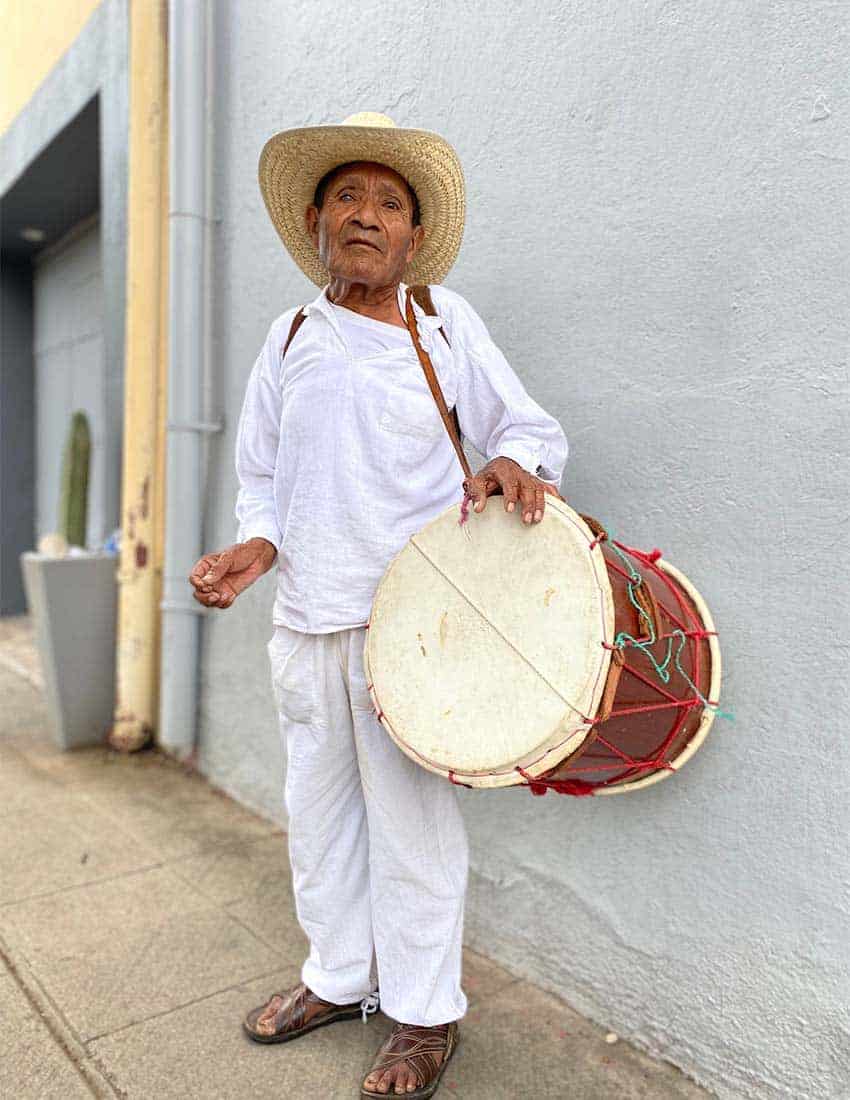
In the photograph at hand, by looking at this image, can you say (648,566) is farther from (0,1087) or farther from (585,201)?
(0,1087)

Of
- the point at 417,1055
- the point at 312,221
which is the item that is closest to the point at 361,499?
the point at 312,221

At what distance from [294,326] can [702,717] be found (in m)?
1.17

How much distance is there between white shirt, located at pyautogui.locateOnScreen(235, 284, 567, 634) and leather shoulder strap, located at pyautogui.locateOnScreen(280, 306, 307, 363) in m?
0.03

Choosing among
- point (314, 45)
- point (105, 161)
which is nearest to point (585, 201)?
point (314, 45)

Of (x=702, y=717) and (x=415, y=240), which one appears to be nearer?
(x=702, y=717)

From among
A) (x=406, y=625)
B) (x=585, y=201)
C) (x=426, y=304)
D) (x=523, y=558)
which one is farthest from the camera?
(x=585, y=201)

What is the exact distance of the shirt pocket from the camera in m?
1.96

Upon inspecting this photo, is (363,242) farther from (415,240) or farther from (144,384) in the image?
(144,384)

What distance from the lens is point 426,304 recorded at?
6.32ft

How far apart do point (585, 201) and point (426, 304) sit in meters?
0.50

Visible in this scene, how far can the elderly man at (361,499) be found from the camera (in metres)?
1.84

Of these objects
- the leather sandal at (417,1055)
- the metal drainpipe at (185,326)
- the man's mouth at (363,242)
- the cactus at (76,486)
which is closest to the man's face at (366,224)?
the man's mouth at (363,242)

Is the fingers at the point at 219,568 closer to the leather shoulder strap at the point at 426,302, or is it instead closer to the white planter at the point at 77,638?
the leather shoulder strap at the point at 426,302

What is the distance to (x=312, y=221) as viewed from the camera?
6.51 feet
